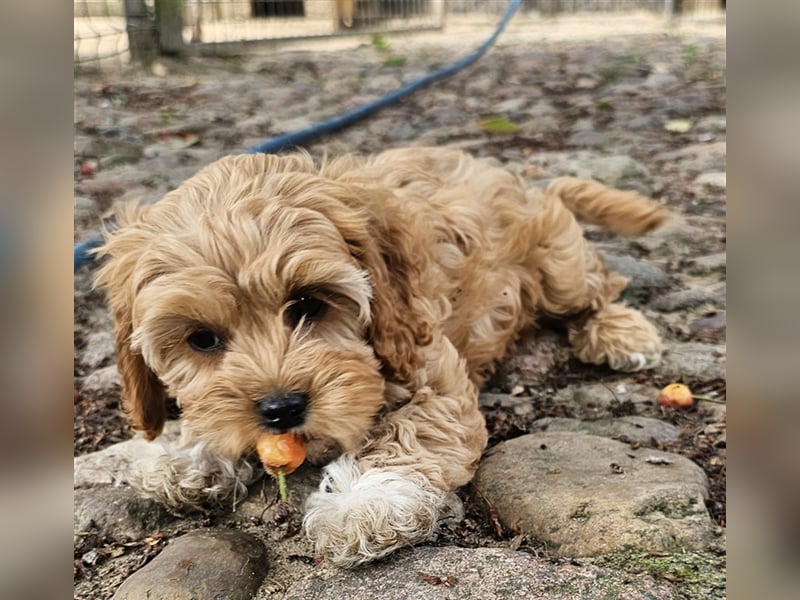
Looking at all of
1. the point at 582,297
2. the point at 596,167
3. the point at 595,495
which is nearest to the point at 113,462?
the point at 595,495

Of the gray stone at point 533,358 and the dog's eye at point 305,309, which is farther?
the gray stone at point 533,358

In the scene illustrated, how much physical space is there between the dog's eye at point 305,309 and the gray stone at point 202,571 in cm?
77

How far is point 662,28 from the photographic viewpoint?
16.8 meters

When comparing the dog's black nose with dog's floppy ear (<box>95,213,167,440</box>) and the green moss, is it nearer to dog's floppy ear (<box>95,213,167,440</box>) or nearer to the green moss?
dog's floppy ear (<box>95,213,167,440</box>)

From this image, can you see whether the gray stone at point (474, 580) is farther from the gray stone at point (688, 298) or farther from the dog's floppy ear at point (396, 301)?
the gray stone at point (688, 298)

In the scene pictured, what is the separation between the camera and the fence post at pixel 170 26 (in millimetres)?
10352

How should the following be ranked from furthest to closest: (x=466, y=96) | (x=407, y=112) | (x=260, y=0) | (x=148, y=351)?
(x=260, y=0)
(x=466, y=96)
(x=407, y=112)
(x=148, y=351)

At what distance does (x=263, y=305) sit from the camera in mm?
2670

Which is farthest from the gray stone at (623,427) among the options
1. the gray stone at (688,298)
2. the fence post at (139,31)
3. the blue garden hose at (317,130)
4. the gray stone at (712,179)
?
the fence post at (139,31)

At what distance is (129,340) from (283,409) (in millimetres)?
781

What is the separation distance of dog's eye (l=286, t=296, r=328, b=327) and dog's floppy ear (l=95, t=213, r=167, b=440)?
558 mm
